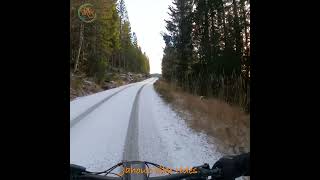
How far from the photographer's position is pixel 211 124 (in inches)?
322

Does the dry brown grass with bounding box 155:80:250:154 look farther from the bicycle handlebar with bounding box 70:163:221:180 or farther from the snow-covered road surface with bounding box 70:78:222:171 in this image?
the bicycle handlebar with bounding box 70:163:221:180

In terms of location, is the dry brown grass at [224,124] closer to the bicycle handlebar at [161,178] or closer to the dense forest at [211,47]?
the dense forest at [211,47]

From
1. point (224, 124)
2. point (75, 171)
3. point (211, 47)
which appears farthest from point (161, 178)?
point (211, 47)

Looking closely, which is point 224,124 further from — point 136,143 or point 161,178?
point 161,178

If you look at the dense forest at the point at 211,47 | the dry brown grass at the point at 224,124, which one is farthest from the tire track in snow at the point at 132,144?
the dense forest at the point at 211,47

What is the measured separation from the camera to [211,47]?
2017 centimetres

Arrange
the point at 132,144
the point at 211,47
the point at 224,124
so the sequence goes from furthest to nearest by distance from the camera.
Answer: the point at 211,47 < the point at 224,124 < the point at 132,144

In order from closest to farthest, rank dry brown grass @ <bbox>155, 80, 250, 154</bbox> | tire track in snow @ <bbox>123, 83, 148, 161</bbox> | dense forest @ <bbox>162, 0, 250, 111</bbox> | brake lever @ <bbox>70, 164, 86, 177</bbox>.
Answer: brake lever @ <bbox>70, 164, 86, 177</bbox>, tire track in snow @ <bbox>123, 83, 148, 161</bbox>, dry brown grass @ <bbox>155, 80, 250, 154</bbox>, dense forest @ <bbox>162, 0, 250, 111</bbox>

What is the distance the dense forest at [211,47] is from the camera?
346 inches

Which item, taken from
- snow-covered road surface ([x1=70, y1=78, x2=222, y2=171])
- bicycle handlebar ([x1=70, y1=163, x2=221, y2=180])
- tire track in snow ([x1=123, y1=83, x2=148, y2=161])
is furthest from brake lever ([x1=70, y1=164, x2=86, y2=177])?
tire track in snow ([x1=123, y1=83, x2=148, y2=161])

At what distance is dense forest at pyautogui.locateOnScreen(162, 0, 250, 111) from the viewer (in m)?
8.80

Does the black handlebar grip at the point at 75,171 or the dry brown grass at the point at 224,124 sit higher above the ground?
the black handlebar grip at the point at 75,171
